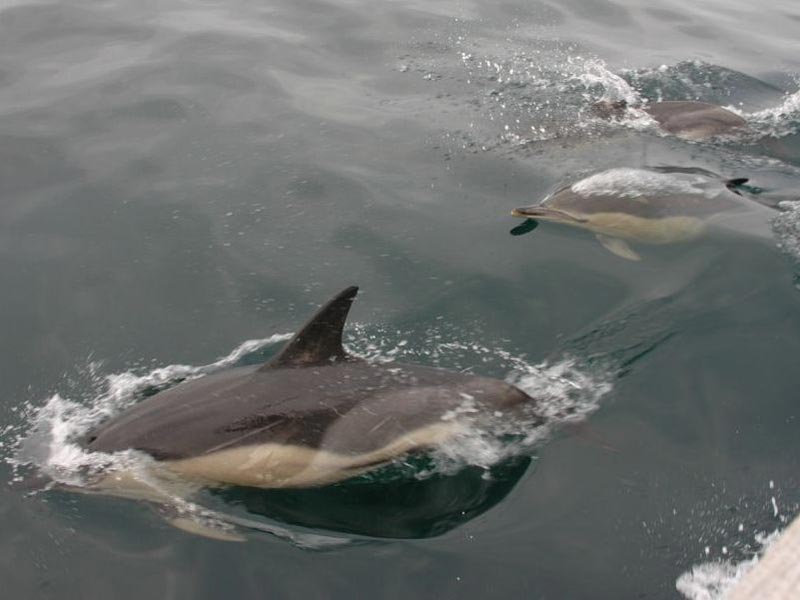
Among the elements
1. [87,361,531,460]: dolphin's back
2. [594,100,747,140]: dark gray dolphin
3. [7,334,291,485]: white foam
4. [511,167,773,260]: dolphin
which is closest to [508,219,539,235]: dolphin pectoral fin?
[511,167,773,260]: dolphin

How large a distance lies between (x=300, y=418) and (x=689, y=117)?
673 cm

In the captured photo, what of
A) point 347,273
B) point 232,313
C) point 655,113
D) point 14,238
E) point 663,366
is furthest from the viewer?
point 655,113

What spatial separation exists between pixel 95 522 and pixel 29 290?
2.74 meters

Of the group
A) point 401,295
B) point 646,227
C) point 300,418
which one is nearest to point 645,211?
point 646,227

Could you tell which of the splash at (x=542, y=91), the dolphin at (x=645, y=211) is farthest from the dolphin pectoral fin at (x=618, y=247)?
the splash at (x=542, y=91)

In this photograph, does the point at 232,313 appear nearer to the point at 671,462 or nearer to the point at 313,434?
the point at 313,434

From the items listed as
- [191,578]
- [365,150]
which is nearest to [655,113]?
[365,150]

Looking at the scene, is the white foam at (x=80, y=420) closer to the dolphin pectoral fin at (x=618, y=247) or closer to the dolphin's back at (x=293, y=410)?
the dolphin's back at (x=293, y=410)

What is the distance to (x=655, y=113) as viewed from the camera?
385 inches

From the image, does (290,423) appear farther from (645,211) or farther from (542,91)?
(542,91)

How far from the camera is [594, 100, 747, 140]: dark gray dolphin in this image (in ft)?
31.1

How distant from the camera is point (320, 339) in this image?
4945 mm

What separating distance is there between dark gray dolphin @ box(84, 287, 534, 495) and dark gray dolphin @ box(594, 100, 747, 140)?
569 centimetres

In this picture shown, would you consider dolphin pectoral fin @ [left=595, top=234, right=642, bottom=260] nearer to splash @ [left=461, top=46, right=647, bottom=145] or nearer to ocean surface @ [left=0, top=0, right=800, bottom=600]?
ocean surface @ [left=0, top=0, right=800, bottom=600]
